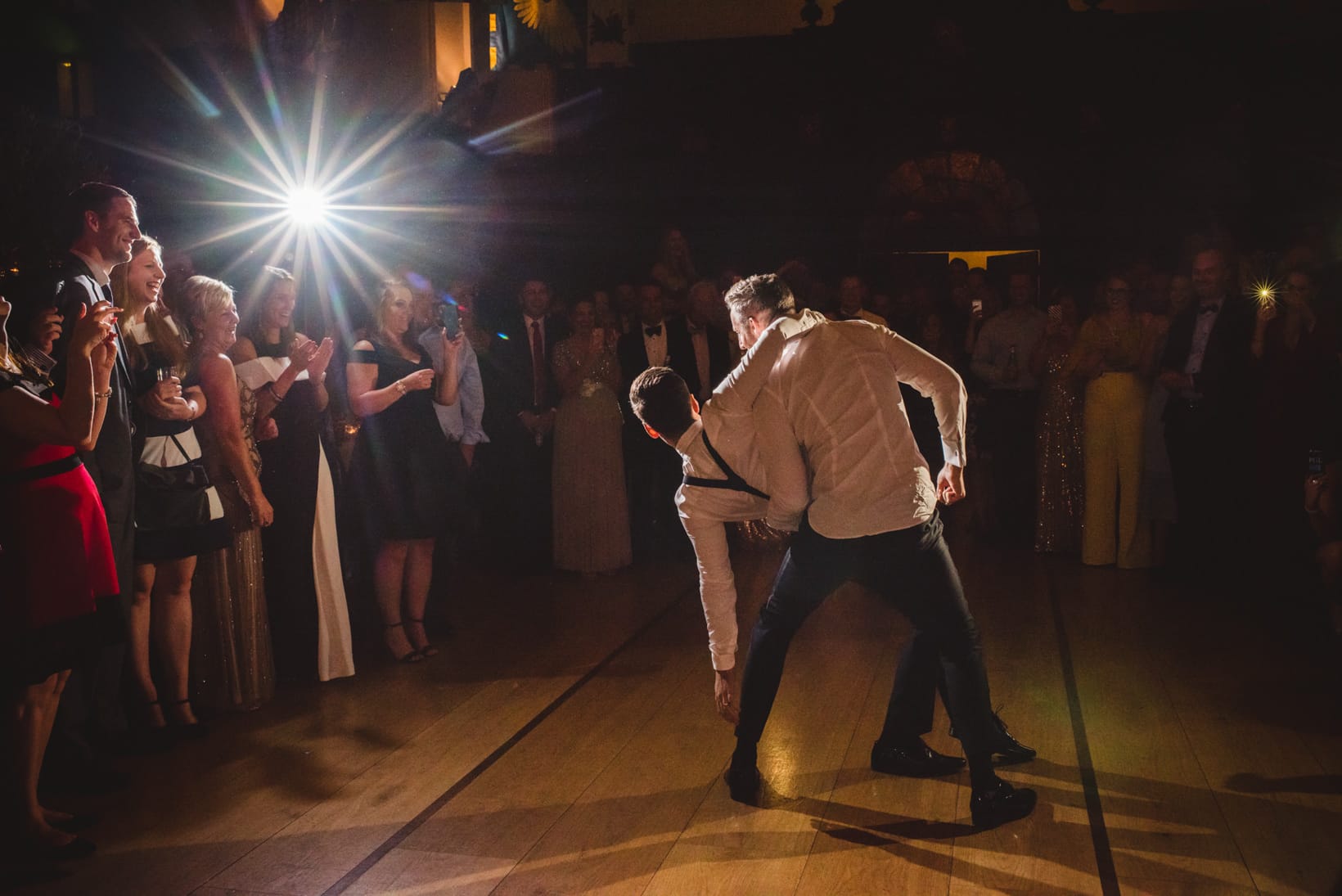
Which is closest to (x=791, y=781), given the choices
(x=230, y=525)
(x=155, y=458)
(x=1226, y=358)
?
(x=230, y=525)

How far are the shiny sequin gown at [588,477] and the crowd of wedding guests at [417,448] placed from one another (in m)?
0.01

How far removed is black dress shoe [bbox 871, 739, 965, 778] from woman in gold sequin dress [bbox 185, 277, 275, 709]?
2.10 metres

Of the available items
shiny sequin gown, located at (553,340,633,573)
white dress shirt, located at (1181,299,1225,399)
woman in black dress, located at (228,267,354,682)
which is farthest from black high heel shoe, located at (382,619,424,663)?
white dress shirt, located at (1181,299,1225,399)

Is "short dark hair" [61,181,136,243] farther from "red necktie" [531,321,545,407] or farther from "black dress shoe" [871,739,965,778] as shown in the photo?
"red necktie" [531,321,545,407]

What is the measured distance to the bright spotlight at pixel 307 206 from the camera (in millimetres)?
8219

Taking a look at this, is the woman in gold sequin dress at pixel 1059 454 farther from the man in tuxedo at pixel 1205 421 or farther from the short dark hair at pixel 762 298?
the short dark hair at pixel 762 298

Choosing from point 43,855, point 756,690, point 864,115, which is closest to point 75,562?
point 43,855

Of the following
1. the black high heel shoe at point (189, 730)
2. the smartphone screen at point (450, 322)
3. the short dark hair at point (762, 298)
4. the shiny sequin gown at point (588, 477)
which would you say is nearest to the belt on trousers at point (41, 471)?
the black high heel shoe at point (189, 730)

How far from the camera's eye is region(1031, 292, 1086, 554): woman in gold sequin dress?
20.6 feet

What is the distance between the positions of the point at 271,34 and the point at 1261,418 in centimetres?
936

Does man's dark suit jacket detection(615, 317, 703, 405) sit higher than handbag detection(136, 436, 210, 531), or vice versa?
man's dark suit jacket detection(615, 317, 703, 405)

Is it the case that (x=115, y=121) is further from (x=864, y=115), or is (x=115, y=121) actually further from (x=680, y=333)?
(x=680, y=333)

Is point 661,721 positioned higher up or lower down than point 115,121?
lower down

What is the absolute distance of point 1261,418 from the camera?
5.25 meters
